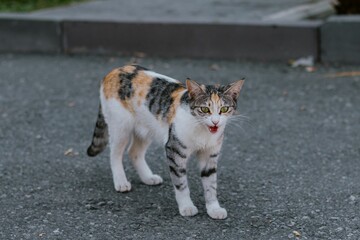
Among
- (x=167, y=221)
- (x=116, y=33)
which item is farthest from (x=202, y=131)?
(x=116, y=33)

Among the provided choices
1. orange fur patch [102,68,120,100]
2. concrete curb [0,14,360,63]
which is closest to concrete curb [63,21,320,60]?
concrete curb [0,14,360,63]

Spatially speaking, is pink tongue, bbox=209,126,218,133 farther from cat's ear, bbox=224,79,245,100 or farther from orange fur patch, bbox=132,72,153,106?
orange fur patch, bbox=132,72,153,106

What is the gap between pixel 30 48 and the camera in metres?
9.40

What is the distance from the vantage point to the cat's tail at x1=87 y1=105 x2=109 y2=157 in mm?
4844

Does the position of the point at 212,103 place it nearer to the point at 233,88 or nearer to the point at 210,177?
the point at 233,88

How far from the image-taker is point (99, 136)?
16.1ft

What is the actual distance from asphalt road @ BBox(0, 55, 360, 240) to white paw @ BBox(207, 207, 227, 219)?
2.0 inches

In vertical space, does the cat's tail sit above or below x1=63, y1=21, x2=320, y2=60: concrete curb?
above

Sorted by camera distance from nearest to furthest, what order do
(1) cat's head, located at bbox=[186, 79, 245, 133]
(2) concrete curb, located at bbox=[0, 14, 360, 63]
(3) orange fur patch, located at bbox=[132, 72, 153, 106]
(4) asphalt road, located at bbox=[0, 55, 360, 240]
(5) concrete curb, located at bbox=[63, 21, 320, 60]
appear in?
(1) cat's head, located at bbox=[186, 79, 245, 133]
(4) asphalt road, located at bbox=[0, 55, 360, 240]
(3) orange fur patch, located at bbox=[132, 72, 153, 106]
(2) concrete curb, located at bbox=[0, 14, 360, 63]
(5) concrete curb, located at bbox=[63, 21, 320, 60]

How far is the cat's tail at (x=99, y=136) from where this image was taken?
191 inches

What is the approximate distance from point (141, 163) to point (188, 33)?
13.3ft

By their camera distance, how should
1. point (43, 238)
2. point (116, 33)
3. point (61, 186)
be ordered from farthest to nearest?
point (116, 33)
point (61, 186)
point (43, 238)

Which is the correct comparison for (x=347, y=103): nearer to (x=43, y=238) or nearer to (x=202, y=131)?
(x=202, y=131)

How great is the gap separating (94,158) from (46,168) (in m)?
0.39
